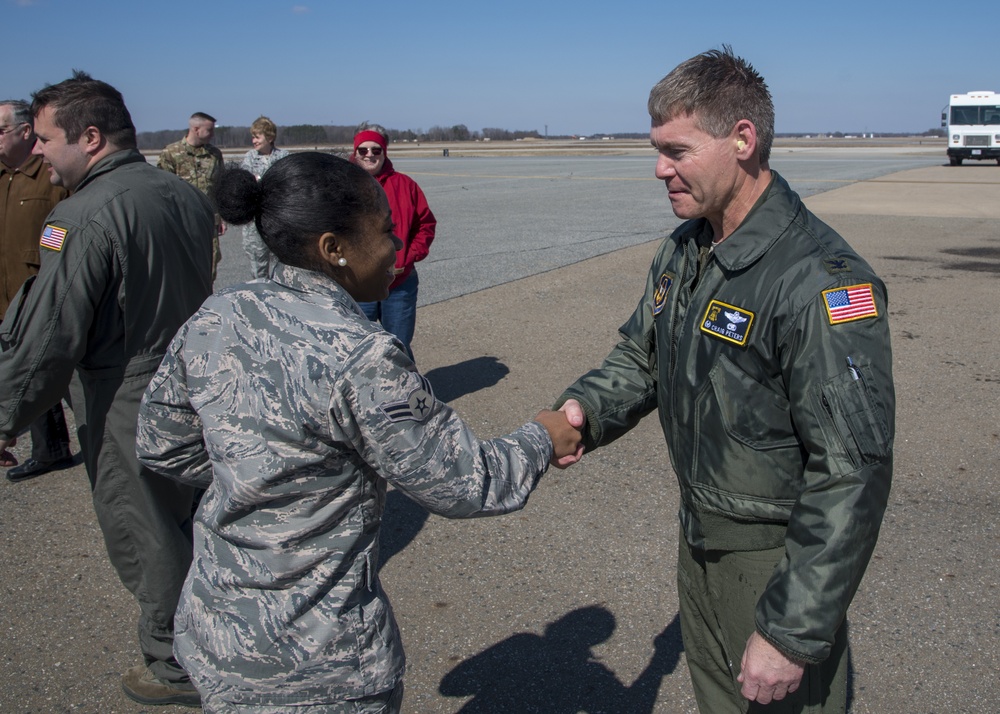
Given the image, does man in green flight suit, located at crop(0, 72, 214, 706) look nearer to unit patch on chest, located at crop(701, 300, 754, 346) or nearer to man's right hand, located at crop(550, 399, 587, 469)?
man's right hand, located at crop(550, 399, 587, 469)

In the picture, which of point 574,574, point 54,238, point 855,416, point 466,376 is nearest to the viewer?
point 855,416

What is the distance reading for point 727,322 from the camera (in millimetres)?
1951

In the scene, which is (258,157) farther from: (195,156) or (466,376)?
(466,376)

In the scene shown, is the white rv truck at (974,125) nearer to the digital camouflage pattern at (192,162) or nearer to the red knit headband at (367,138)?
the digital camouflage pattern at (192,162)

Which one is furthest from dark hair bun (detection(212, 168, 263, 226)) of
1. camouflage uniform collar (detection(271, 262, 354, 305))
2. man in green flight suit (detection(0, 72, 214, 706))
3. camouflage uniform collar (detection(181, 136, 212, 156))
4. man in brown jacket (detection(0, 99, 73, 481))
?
camouflage uniform collar (detection(181, 136, 212, 156))

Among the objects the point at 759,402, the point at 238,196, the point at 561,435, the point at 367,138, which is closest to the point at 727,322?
the point at 759,402

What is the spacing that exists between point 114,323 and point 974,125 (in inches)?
1483

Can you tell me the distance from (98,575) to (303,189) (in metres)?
2.98

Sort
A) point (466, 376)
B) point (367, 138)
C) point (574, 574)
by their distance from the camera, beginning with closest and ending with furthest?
point (574, 574) → point (367, 138) → point (466, 376)

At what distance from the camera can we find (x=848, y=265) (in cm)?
186

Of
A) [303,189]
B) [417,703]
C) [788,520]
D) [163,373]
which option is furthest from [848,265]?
[417,703]

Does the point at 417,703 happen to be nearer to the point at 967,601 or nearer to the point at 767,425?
the point at 767,425

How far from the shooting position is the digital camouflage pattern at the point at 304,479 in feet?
5.68

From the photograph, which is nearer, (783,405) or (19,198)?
(783,405)
